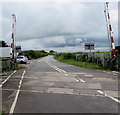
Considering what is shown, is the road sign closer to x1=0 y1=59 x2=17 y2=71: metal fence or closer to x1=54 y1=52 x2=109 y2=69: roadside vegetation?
x1=54 y1=52 x2=109 y2=69: roadside vegetation

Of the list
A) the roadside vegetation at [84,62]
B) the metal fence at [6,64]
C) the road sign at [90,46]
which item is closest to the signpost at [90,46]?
the road sign at [90,46]

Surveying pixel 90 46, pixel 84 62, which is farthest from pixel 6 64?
pixel 84 62

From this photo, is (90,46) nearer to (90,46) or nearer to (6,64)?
(90,46)

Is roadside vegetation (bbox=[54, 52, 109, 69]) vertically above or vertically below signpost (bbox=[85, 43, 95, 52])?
below

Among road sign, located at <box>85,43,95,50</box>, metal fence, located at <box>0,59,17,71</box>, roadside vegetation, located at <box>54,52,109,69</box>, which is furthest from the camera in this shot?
road sign, located at <box>85,43,95,50</box>

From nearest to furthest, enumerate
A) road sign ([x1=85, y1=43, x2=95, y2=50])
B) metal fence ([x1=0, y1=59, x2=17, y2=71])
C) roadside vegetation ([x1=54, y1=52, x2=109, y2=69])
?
metal fence ([x1=0, y1=59, x2=17, y2=71])
roadside vegetation ([x1=54, y1=52, x2=109, y2=69])
road sign ([x1=85, y1=43, x2=95, y2=50])

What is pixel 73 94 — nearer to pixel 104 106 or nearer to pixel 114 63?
pixel 104 106

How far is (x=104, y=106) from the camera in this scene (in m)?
4.86

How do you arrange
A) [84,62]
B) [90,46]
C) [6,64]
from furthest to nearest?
[84,62] < [90,46] < [6,64]

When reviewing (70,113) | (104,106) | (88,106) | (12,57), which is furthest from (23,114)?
(12,57)

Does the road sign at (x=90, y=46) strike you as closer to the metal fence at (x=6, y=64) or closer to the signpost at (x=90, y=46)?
the signpost at (x=90, y=46)

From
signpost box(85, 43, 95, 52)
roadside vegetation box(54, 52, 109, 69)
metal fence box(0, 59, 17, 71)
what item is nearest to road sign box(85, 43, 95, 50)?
signpost box(85, 43, 95, 52)

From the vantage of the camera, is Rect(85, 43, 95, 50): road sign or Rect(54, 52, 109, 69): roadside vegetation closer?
Rect(54, 52, 109, 69): roadside vegetation

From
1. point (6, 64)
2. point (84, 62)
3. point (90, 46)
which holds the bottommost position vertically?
point (84, 62)
